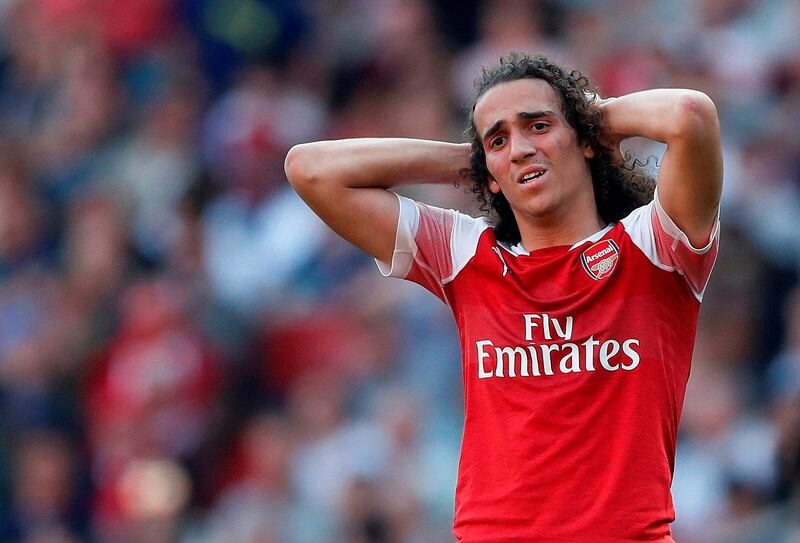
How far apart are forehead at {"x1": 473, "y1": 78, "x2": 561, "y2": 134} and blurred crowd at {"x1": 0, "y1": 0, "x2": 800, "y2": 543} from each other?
2953 mm

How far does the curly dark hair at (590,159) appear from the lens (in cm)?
382

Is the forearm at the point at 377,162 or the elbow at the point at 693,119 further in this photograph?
the forearm at the point at 377,162

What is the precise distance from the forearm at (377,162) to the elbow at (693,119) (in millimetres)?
695

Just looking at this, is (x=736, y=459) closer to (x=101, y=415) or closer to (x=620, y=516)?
(x=620, y=516)

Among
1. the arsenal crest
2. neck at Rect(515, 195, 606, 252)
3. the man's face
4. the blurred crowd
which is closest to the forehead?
the man's face

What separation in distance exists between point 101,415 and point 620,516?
5.21 metres

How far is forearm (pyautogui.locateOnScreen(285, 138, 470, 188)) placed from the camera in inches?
155

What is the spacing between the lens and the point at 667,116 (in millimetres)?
3564

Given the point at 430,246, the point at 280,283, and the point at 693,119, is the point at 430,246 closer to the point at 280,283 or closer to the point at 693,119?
the point at 693,119

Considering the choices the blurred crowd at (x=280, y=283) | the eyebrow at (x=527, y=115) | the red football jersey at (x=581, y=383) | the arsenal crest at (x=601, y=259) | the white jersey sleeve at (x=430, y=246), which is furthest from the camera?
the blurred crowd at (x=280, y=283)

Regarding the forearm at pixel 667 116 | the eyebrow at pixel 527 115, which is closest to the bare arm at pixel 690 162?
the forearm at pixel 667 116

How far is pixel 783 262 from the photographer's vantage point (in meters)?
6.92

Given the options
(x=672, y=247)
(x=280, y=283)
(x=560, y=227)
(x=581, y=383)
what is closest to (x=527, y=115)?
(x=560, y=227)

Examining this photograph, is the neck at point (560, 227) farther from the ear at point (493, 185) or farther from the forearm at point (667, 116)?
the forearm at point (667, 116)
